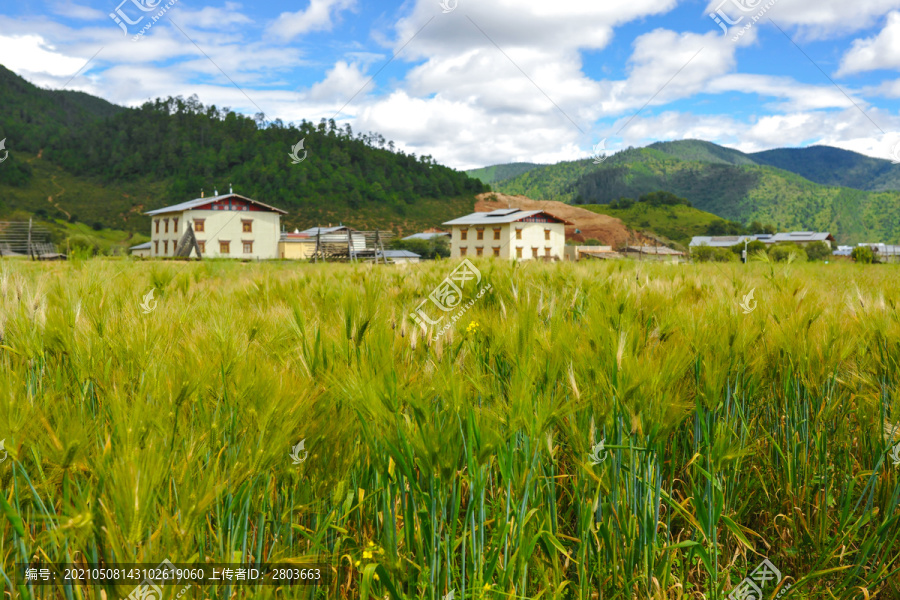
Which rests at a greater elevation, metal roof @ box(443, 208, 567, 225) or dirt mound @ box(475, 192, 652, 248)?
dirt mound @ box(475, 192, 652, 248)

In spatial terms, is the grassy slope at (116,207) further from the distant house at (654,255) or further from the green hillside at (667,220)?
the distant house at (654,255)

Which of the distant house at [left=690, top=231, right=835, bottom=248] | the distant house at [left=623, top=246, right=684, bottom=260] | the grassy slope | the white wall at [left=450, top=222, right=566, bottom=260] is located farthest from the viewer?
the distant house at [left=690, top=231, right=835, bottom=248]

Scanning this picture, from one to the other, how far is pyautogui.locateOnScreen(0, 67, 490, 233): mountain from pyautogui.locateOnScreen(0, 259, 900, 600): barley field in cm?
7636

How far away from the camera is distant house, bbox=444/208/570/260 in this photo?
51781mm

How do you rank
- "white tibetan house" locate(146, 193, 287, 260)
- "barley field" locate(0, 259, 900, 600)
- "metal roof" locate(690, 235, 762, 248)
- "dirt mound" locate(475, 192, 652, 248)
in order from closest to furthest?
"barley field" locate(0, 259, 900, 600) < "white tibetan house" locate(146, 193, 287, 260) < "metal roof" locate(690, 235, 762, 248) < "dirt mound" locate(475, 192, 652, 248)

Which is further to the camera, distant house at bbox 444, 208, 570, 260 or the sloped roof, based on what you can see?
the sloped roof

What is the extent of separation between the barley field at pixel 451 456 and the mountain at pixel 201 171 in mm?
76360

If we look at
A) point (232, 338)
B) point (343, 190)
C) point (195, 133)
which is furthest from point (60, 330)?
point (195, 133)

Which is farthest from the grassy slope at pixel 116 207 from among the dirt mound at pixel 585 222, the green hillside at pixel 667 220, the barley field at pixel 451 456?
the barley field at pixel 451 456

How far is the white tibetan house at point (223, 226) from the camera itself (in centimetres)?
4619

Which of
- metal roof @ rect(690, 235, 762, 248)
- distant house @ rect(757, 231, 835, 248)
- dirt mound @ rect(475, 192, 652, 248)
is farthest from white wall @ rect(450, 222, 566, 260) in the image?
distant house @ rect(757, 231, 835, 248)

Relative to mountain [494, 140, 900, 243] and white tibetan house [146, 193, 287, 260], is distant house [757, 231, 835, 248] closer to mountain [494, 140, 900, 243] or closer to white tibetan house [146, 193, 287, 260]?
mountain [494, 140, 900, 243]

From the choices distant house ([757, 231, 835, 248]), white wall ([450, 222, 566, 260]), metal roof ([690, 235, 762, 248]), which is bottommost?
white wall ([450, 222, 566, 260])

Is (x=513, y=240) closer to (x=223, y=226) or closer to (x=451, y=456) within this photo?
(x=223, y=226)
